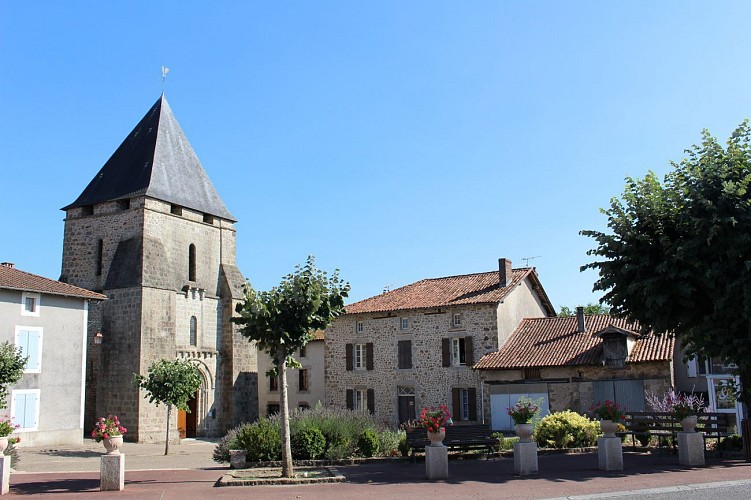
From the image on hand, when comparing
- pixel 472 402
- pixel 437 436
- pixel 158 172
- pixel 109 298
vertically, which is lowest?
pixel 472 402

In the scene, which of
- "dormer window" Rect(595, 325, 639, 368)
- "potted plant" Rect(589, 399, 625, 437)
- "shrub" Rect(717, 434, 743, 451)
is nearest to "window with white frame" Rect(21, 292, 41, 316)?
"potted plant" Rect(589, 399, 625, 437)

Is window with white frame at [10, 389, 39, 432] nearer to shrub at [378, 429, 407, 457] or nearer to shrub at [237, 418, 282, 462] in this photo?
shrub at [237, 418, 282, 462]

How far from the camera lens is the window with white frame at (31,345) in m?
22.5

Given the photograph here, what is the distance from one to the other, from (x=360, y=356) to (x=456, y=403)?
537cm

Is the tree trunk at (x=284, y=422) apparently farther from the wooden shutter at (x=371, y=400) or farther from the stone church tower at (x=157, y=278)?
the wooden shutter at (x=371, y=400)

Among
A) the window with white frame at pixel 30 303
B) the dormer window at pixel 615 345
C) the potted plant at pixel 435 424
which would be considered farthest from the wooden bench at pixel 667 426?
the window with white frame at pixel 30 303

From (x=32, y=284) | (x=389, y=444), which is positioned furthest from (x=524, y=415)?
(x=32, y=284)

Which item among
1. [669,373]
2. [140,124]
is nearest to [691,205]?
[669,373]

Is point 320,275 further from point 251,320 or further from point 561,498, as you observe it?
point 561,498

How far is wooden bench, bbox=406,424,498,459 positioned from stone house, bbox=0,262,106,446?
1403 cm

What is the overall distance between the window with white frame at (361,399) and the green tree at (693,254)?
17159 millimetres

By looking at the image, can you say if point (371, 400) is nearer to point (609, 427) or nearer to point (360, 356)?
point (360, 356)

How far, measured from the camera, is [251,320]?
12844mm

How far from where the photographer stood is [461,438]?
51.8 feet
